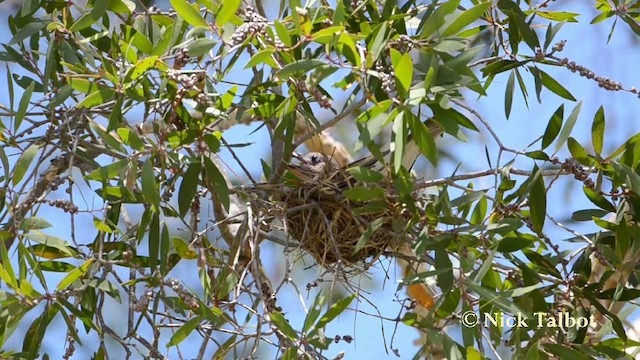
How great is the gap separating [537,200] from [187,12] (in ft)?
2.96

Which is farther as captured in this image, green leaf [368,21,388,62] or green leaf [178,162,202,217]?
green leaf [178,162,202,217]

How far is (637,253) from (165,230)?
43.7 inches

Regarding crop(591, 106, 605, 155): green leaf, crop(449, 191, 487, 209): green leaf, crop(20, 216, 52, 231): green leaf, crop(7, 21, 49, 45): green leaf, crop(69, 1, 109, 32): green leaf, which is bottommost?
crop(449, 191, 487, 209): green leaf

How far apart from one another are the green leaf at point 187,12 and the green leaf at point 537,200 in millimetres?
819

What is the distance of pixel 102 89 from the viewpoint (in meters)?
2.12

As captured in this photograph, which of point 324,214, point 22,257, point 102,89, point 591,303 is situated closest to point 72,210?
point 22,257

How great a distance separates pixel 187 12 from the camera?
2020mm

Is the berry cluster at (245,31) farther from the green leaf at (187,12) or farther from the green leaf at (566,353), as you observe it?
the green leaf at (566,353)

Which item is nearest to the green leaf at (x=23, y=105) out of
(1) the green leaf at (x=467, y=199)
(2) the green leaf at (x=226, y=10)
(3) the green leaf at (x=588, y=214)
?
(2) the green leaf at (x=226, y=10)

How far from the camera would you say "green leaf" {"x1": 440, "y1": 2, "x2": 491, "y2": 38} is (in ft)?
6.77

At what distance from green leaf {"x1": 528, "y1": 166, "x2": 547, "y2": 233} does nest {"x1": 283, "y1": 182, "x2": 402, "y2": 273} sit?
0.48m

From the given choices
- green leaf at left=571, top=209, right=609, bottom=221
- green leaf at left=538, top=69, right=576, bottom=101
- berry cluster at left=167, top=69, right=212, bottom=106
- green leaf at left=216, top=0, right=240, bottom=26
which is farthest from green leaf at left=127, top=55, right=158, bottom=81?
green leaf at left=571, top=209, right=609, bottom=221

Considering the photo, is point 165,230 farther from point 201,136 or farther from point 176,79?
point 176,79

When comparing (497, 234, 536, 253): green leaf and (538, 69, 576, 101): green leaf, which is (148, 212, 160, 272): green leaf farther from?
(538, 69, 576, 101): green leaf
